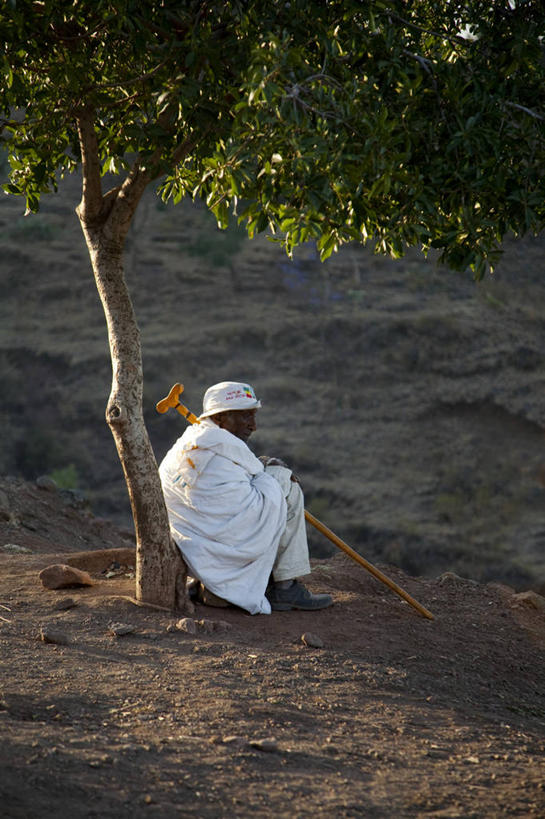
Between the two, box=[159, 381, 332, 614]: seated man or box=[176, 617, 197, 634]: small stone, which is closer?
box=[176, 617, 197, 634]: small stone

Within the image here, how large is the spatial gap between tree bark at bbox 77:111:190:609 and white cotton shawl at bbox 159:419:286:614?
0.17 metres

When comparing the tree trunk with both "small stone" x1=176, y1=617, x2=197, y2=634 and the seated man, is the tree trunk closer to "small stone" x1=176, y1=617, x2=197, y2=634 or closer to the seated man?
the seated man

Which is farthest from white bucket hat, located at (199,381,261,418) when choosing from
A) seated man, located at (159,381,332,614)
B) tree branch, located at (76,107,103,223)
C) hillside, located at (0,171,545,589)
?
hillside, located at (0,171,545,589)

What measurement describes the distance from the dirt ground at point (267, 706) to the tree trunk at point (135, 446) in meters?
0.19

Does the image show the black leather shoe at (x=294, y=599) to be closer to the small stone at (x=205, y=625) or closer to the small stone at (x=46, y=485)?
the small stone at (x=205, y=625)

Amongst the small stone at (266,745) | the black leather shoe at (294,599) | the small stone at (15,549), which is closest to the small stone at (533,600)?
the black leather shoe at (294,599)

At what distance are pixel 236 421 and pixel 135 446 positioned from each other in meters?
0.63

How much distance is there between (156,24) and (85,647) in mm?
3088

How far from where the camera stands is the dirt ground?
117 inches

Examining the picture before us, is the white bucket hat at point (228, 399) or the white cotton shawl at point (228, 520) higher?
the white bucket hat at point (228, 399)

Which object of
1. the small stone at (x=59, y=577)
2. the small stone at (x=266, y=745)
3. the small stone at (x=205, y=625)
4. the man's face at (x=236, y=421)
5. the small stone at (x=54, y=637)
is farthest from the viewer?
the small stone at (x=59, y=577)

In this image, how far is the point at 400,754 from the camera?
345 cm

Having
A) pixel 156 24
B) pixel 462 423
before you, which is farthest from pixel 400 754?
pixel 462 423

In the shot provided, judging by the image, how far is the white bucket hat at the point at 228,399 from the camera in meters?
5.18
